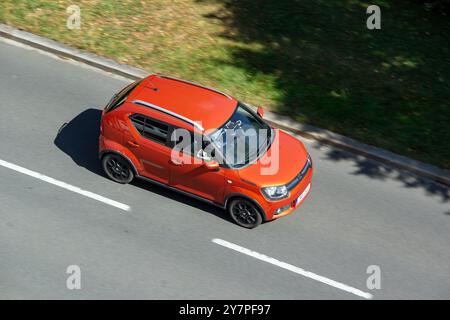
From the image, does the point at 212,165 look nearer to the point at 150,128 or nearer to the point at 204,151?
the point at 204,151

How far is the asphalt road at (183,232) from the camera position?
10219mm

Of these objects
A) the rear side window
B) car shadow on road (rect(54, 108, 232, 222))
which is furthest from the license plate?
the rear side window

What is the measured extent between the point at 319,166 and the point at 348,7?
5.78 meters

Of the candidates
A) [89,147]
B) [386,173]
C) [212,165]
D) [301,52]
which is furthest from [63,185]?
[301,52]

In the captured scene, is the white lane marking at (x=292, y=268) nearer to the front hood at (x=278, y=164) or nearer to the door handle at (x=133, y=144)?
the front hood at (x=278, y=164)

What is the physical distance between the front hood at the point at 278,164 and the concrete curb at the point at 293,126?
5.08 feet

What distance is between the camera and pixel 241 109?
37.8 ft

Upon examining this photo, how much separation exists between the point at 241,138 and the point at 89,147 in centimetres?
332

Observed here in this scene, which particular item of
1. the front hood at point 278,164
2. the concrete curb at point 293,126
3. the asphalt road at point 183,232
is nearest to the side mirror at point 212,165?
the front hood at point 278,164

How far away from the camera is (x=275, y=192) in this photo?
10.8 m

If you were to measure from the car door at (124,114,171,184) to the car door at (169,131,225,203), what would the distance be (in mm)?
193

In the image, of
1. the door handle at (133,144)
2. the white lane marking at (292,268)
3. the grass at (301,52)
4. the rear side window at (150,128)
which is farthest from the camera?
the grass at (301,52)

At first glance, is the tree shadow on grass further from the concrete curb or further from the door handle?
the door handle
